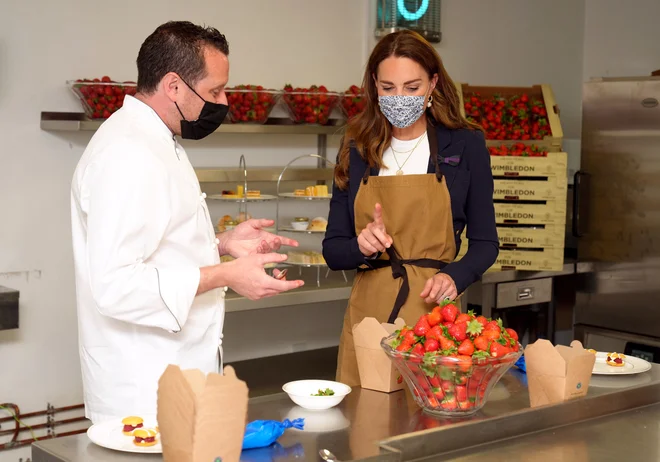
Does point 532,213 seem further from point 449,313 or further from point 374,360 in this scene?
point 449,313

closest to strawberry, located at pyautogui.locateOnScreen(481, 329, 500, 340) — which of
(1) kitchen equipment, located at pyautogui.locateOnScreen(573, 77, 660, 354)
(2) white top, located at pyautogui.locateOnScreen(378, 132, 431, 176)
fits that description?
(2) white top, located at pyautogui.locateOnScreen(378, 132, 431, 176)

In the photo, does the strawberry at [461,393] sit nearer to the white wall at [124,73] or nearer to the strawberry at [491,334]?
the strawberry at [491,334]

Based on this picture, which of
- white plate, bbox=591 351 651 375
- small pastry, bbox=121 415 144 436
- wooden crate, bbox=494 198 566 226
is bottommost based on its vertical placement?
white plate, bbox=591 351 651 375

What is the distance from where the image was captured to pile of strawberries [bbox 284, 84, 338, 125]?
4094 mm

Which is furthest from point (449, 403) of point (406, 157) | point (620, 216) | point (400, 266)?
point (620, 216)

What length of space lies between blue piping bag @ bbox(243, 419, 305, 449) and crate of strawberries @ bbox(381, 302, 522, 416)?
34 cm

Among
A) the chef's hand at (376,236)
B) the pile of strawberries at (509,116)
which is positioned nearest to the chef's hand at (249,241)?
the chef's hand at (376,236)

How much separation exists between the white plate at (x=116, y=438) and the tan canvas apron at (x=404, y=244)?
1.00m

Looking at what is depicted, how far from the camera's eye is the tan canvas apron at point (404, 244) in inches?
106

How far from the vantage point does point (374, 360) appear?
2.23 m

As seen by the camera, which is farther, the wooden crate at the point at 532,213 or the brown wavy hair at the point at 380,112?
the wooden crate at the point at 532,213

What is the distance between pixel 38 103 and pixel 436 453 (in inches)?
99.9

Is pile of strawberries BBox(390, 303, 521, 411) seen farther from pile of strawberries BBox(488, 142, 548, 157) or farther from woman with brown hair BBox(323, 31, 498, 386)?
pile of strawberries BBox(488, 142, 548, 157)

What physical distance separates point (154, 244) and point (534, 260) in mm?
→ 2632
